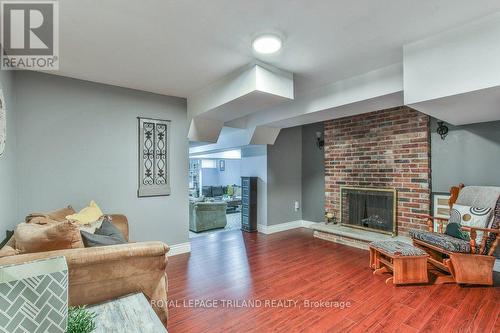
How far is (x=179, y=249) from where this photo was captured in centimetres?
370

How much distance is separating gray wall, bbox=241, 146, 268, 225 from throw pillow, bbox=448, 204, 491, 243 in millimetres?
2956

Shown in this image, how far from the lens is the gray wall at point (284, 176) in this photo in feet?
16.6

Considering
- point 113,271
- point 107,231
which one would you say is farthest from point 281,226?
point 113,271

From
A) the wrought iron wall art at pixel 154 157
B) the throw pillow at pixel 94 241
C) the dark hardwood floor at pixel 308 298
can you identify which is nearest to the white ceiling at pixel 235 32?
the wrought iron wall art at pixel 154 157

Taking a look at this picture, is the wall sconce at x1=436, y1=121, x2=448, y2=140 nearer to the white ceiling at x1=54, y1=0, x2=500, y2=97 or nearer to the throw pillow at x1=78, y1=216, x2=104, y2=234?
the white ceiling at x1=54, y1=0, x2=500, y2=97

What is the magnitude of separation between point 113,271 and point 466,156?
13.6 feet

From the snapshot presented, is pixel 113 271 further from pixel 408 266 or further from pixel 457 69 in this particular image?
pixel 457 69

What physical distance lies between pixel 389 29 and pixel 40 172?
3.68 metres

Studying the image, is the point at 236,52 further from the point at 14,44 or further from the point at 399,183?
the point at 399,183

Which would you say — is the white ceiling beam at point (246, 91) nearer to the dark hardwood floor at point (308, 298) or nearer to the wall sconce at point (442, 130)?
the dark hardwood floor at point (308, 298)

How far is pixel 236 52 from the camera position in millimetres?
2271

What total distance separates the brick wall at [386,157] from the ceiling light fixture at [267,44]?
2.75 metres

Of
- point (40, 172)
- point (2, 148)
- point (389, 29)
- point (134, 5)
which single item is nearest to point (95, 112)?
point (40, 172)

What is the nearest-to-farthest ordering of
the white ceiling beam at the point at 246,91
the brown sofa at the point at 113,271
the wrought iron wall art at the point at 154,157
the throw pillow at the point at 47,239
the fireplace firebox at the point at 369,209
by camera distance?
the brown sofa at the point at 113,271 < the throw pillow at the point at 47,239 < the white ceiling beam at the point at 246,91 < the wrought iron wall art at the point at 154,157 < the fireplace firebox at the point at 369,209
